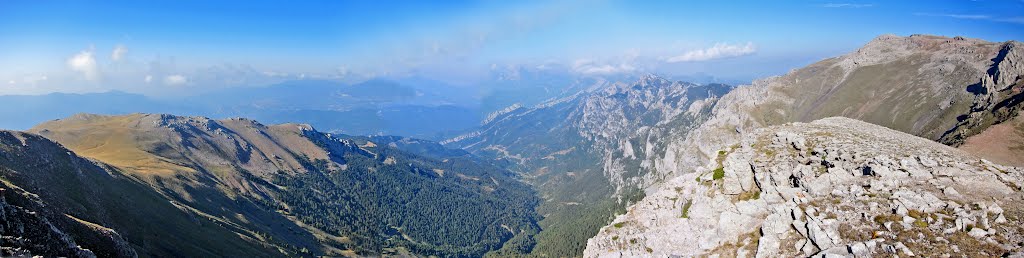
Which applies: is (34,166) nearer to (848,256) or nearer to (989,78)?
(848,256)

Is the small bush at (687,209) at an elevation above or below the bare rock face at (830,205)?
below

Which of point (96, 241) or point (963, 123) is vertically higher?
point (96, 241)

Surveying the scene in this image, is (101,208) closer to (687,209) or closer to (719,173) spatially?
(687,209)

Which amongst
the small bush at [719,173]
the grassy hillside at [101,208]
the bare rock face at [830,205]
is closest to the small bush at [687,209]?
the bare rock face at [830,205]

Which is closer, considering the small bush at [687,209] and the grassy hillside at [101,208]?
the small bush at [687,209]

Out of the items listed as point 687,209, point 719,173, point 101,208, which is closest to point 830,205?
point 687,209

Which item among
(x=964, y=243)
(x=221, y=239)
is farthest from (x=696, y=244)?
(x=221, y=239)

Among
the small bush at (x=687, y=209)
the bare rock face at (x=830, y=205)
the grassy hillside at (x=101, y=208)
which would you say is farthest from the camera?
the grassy hillside at (x=101, y=208)

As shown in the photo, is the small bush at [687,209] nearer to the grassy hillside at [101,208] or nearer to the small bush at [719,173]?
the small bush at [719,173]

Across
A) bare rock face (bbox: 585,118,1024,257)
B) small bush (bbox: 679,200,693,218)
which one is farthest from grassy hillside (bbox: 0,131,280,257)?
small bush (bbox: 679,200,693,218)
